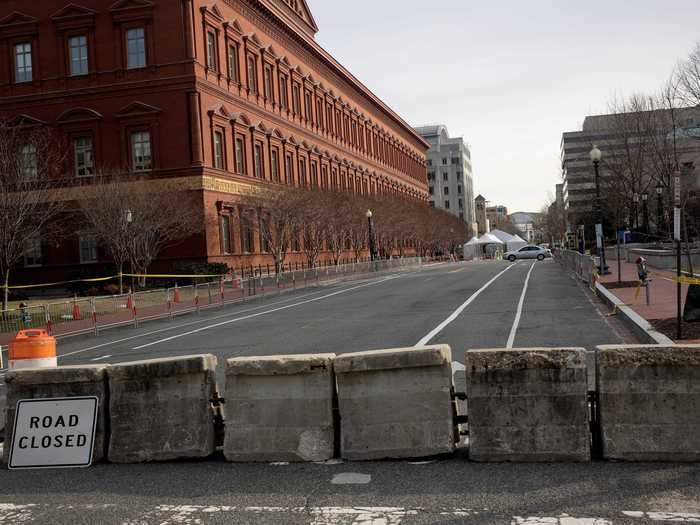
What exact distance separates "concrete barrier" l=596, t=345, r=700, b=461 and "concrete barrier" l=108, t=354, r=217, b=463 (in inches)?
139

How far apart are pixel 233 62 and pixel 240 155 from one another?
6.29 metres

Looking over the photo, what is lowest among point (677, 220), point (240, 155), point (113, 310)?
point (113, 310)

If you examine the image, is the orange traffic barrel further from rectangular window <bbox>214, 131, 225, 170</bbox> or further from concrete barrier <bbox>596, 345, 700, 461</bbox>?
rectangular window <bbox>214, 131, 225, 170</bbox>

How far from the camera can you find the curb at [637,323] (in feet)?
40.0

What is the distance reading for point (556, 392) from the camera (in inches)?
255

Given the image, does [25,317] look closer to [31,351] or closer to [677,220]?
[31,351]

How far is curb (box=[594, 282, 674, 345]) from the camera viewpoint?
40.0ft

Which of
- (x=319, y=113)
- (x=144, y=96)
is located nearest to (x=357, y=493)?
(x=144, y=96)

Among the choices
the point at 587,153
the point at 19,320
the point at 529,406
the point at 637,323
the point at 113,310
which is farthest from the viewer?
the point at 587,153

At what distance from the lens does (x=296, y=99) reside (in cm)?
6253

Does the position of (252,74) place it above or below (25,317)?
above

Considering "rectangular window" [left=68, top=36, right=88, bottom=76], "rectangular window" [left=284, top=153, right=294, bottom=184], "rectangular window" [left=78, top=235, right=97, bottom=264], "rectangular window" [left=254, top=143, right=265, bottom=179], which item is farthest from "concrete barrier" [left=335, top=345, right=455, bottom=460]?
"rectangular window" [left=284, top=153, right=294, bottom=184]

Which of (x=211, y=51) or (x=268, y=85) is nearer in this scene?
(x=211, y=51)

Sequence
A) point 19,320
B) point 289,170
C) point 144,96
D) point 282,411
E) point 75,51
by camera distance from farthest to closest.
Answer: point 289,170 → point 75,51 → point 144,96 → point 19,320 → point 282,411
